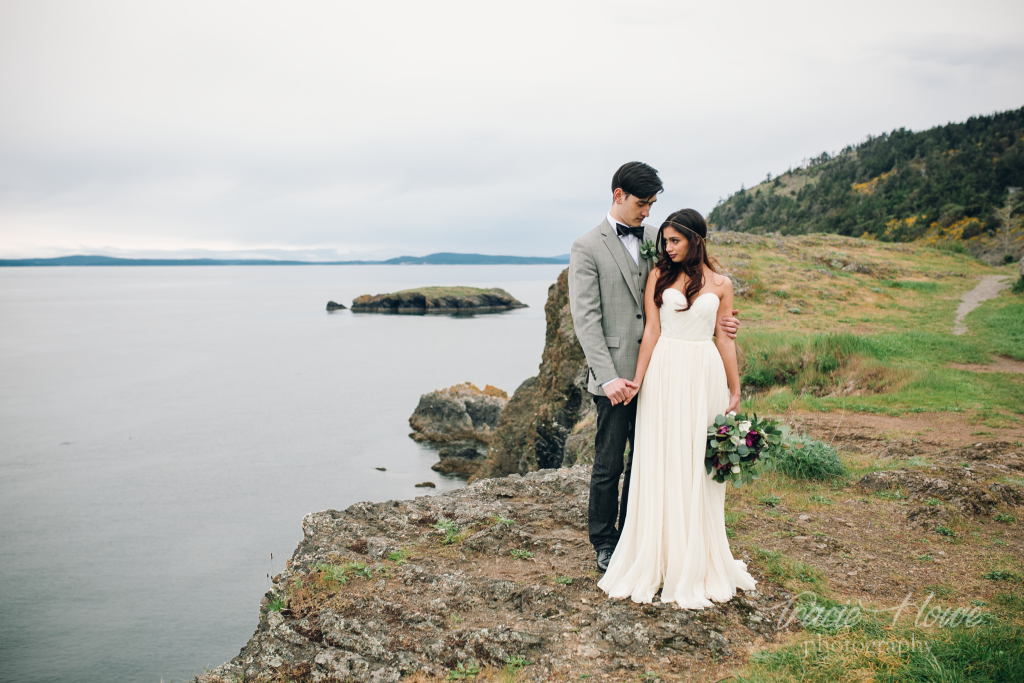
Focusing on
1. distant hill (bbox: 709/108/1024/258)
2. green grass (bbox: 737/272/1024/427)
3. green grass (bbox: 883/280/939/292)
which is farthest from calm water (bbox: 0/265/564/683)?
distant hill (bbox: 709/108/1024/258)

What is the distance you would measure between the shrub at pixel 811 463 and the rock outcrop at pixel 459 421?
18.5 m

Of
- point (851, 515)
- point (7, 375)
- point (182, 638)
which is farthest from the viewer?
point (7, 375)

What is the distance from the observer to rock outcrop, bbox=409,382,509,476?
83.1 feet

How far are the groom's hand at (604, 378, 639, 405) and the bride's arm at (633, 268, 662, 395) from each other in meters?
0.10

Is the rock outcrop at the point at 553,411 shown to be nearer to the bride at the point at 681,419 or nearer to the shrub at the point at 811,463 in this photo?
the shrub at the point at 811,463

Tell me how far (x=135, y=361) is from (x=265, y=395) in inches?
848

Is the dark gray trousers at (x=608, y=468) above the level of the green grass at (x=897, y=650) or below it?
above

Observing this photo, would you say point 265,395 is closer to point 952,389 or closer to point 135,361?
point 135,361

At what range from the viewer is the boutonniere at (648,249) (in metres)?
4.22

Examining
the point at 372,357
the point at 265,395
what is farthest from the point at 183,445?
the point at 372,357

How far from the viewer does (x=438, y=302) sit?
330 feet

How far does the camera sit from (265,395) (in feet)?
127

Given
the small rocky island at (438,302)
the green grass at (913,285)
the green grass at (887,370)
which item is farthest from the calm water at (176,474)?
the small rocky island at (438,302)

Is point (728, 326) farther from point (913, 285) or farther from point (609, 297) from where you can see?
point (913, 285)
